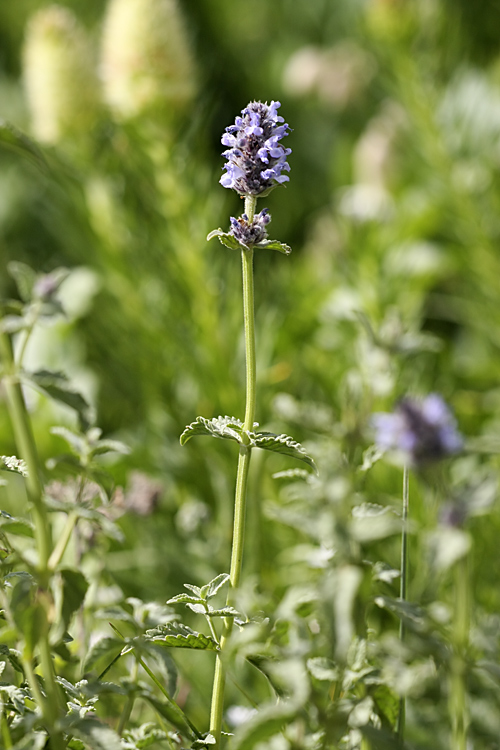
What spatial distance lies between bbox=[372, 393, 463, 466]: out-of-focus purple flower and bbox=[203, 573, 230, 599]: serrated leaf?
15 centimetres

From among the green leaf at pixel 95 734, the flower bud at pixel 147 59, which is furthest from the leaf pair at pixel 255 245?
the flower bud at pixel 147 59

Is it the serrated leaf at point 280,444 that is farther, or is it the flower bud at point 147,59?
the flower bud at point 147,59

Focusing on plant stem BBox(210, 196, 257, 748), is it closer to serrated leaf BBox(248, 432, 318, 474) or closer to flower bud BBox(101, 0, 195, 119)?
serrated leaf BBox(248, 432, 318, 474)

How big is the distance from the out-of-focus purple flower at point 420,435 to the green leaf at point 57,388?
0.14 m

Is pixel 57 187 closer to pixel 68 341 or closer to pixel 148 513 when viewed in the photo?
pixel 68 341

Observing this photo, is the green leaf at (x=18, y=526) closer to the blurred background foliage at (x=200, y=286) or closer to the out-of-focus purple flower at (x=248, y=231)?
the out-of-focus purple flower at (x=248, y=231)

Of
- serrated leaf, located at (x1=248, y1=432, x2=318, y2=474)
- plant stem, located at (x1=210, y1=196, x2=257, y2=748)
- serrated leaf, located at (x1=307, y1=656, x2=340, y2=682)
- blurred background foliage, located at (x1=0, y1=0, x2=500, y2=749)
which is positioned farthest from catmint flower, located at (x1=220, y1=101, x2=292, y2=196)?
blurred background foliage, located at (x1=0, y1=0, x2=500, y2=749)

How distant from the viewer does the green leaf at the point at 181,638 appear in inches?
13.6

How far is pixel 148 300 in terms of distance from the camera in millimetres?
938

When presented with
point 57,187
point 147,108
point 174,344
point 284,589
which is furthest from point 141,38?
point 284,589

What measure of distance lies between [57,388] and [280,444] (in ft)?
0.33

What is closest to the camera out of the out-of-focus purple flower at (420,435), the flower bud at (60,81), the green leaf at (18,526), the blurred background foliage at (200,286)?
the out-of-focus purple flower at (420,435)

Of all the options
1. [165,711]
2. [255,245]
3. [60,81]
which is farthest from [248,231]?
[60,81]

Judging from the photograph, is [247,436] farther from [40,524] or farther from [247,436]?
[40,524]
